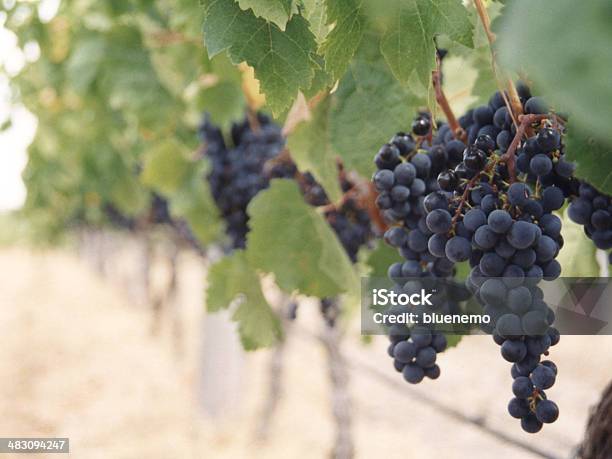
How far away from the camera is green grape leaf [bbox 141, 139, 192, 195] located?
2404 millimetres

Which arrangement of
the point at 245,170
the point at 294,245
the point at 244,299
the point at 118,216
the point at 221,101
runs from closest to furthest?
the point at 294,245 < the point at 244,299 < the point at 221,101 < the point at 245,170 < the point at 118,216

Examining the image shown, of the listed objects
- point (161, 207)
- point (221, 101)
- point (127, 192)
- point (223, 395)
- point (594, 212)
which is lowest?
point (594, 212)

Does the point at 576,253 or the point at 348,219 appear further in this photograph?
the point at 348,219

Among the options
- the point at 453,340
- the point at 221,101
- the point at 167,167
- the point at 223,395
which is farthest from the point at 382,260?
the point at 223,395

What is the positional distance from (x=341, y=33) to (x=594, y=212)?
1.22 ft

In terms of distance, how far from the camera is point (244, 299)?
5.01 feet

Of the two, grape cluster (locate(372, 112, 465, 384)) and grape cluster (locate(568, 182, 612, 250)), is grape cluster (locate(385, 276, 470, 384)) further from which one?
grape cluster (locate(568, 182, 612, 250))

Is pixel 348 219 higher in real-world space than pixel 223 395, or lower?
lower

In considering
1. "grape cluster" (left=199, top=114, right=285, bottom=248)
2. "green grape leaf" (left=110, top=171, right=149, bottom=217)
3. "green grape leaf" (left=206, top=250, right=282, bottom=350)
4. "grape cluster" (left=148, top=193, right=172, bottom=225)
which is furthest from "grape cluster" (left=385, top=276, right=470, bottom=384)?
"grape cluster" (left=148, top=193, right=172, bottom=225)

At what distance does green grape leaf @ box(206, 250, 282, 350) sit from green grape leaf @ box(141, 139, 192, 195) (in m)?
0.94

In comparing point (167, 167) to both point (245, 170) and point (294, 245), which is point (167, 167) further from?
point (294, 245)

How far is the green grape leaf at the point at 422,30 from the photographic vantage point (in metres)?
0.76

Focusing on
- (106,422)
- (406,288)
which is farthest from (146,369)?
(406,288)

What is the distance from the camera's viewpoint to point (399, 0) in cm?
74
